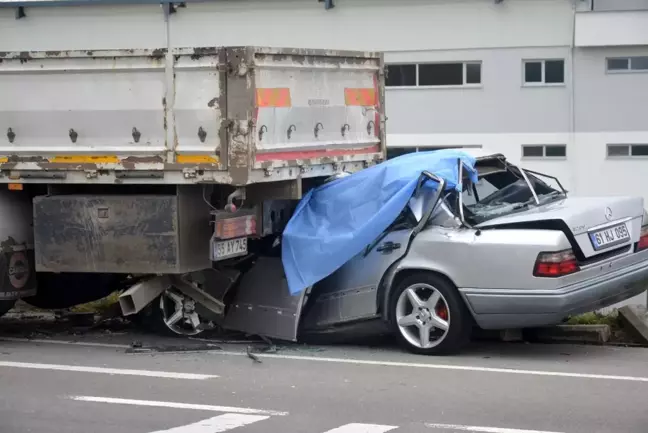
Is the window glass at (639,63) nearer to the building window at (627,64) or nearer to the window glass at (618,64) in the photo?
the building window at (627,64)

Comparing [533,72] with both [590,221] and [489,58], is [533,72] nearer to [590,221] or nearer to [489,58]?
[489,58]

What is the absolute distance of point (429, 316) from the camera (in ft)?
29.8

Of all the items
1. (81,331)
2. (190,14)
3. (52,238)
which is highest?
(190,14)

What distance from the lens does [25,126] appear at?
9820 millimetres

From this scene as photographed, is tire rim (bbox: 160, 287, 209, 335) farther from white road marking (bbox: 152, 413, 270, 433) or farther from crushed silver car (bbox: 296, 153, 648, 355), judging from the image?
white road marking (bbox: 152, 413, 270, 433)

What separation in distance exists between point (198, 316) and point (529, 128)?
25.3 metres

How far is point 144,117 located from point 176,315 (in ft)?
6.28

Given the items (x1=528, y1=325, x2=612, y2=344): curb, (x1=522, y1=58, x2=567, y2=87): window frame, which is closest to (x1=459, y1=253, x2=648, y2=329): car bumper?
(x1=528, y1=325, x2=612, y2=344): curb

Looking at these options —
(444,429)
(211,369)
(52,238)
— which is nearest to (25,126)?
(52,238)

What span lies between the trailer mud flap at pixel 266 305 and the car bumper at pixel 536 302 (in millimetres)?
1604

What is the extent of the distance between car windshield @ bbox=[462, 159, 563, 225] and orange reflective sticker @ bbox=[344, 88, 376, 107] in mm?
1656

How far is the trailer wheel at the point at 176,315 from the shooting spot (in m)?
10.1

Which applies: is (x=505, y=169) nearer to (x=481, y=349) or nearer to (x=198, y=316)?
(x=481, y=349)

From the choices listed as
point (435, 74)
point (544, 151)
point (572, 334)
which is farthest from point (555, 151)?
point (572, 334)
